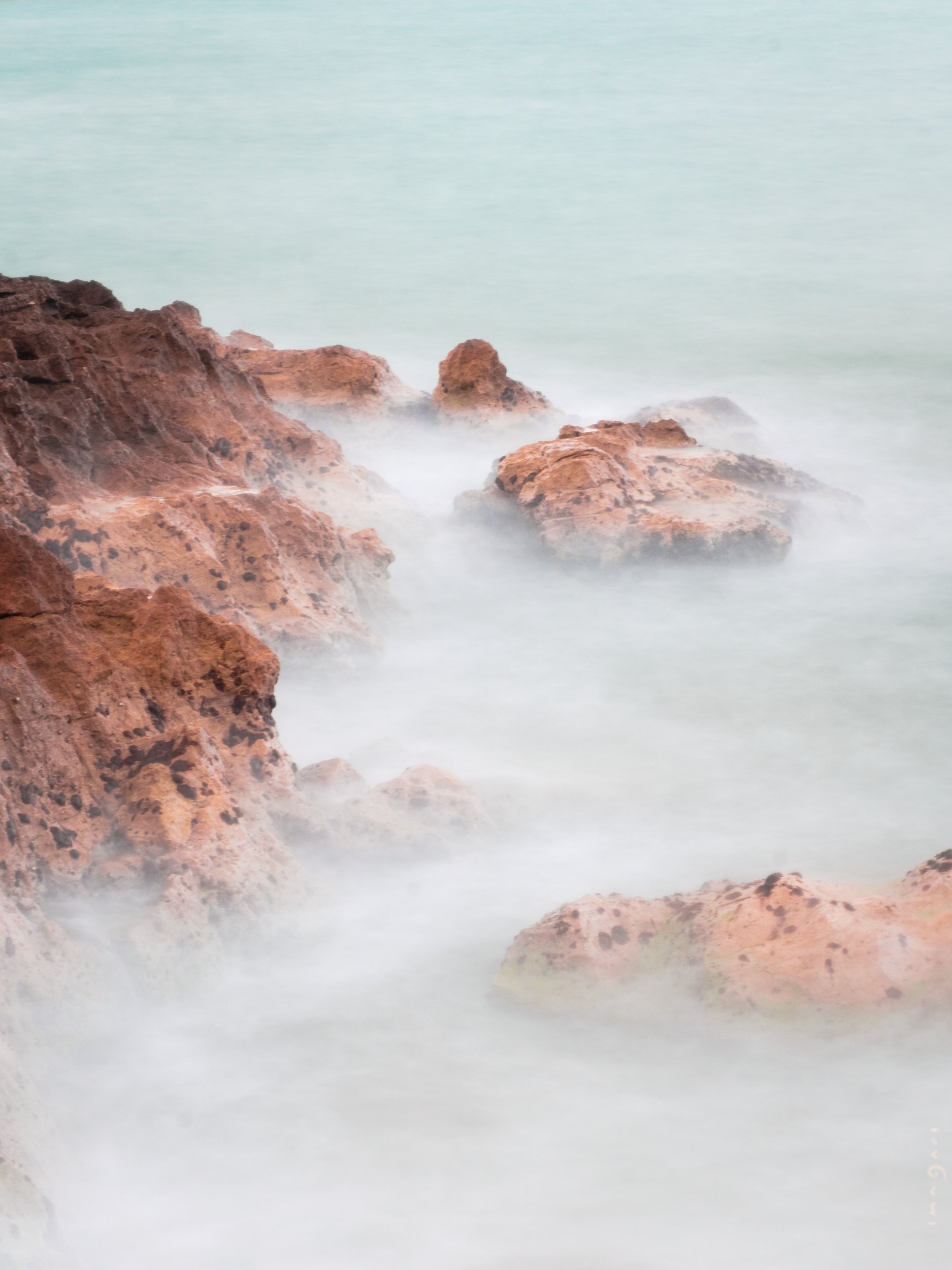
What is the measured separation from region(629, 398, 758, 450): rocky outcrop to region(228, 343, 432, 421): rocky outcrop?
2350 mm

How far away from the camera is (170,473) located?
9320mm

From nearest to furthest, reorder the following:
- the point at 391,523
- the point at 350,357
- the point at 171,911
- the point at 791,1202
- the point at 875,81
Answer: the point at 791,1202, the point at 171,911, the point at 391,523, the point at 350,357, the point at 875,81

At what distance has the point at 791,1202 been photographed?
529 centimetres

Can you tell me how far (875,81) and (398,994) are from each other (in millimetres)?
41845

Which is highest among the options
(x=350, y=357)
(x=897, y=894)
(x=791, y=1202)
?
(x=350, y=357)

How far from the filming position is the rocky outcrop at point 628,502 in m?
11.3

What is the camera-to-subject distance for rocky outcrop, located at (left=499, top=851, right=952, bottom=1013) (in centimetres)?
595

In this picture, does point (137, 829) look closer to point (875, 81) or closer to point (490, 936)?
point (490, 936)

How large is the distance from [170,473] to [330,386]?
4756 mm

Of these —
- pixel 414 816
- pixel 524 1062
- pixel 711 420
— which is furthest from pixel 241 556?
pixel 711 420

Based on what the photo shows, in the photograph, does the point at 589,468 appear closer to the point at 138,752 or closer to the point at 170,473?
the point at 170,473

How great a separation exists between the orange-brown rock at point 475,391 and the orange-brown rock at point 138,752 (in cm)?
728

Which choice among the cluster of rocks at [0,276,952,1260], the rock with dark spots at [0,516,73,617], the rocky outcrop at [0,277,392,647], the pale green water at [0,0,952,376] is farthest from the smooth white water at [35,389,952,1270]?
the pale green water at [0,0,952,376]

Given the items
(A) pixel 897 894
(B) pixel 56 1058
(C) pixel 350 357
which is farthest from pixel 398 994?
(C) pixel 350 357
